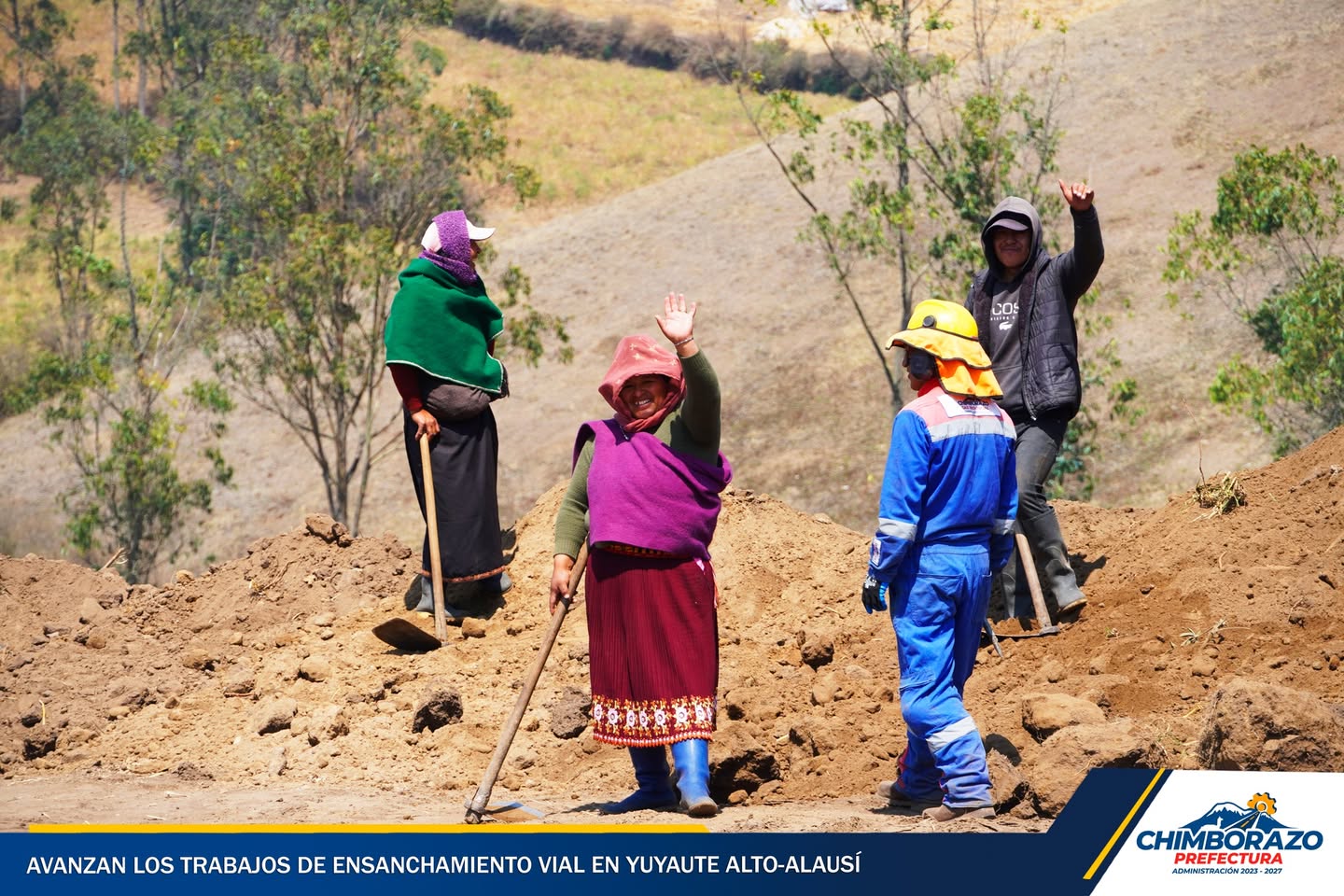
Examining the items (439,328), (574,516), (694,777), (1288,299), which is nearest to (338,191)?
(439,328)

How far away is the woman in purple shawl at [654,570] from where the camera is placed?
5.08 metres

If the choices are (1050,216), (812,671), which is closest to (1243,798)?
(812,671)

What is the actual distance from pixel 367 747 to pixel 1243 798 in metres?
3.59

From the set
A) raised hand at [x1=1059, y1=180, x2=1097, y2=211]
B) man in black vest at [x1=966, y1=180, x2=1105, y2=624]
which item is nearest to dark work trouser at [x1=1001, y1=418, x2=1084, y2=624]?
man in black vest at [x1=966, y1=180, x2=1105, y2=624]

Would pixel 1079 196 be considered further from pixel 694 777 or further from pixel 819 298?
pixel 819 298

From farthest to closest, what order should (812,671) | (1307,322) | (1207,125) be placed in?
(1207,125)
(1307,322)
(812,671)

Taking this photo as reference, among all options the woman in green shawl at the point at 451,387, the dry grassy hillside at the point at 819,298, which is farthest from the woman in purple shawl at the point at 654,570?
the dry grassy hillside at the point at 819,298

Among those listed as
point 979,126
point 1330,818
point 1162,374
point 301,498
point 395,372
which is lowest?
point 301,498

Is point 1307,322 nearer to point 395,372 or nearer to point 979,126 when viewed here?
point 979,126

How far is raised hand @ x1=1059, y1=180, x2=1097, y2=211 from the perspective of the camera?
21.0ft

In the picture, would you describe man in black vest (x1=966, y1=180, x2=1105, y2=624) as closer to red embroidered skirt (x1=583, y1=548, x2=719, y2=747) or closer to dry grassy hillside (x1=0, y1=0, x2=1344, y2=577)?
red embroidered skirt (x1=583, y1=548, x2=719, y2=747)

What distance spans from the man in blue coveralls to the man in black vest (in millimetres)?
1650

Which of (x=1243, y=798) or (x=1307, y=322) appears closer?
(x=1243, y=798)

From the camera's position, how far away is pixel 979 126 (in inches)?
567
